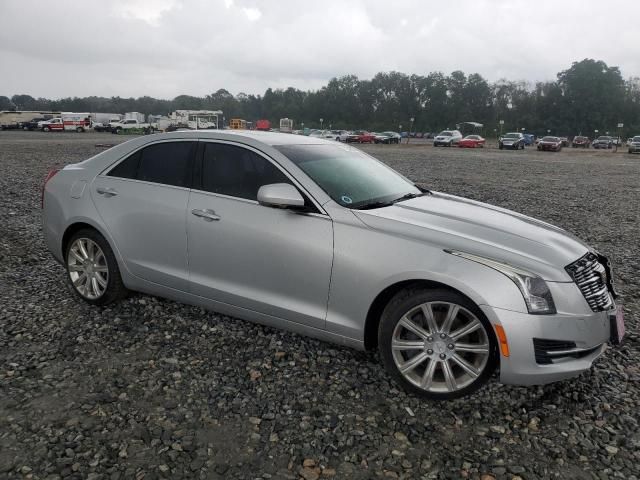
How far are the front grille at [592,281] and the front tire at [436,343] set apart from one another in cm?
65

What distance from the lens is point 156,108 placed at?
142125 mm

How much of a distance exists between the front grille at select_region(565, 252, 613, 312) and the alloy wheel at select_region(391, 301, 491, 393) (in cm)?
68

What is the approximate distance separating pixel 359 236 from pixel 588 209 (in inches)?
376

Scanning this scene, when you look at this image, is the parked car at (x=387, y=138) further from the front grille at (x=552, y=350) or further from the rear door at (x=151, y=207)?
the front grille at (x=552, y=350)

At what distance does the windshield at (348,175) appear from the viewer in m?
3.69

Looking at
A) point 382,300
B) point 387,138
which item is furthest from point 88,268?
point 387,138

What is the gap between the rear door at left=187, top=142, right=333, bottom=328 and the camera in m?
3.44

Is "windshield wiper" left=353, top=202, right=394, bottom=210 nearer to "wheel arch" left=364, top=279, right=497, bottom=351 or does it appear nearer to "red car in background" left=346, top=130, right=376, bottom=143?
"wheel arch" left=364, top=279, right=497, bottom=351

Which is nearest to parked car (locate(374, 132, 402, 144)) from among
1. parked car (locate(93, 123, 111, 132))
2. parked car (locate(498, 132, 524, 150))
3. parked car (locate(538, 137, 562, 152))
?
parked car (locate(498, 132, 524, 150))

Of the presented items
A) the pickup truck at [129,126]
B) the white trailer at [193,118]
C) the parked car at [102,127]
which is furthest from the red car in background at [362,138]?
the parked car at [102,127]

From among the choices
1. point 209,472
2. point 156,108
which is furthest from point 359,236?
point 156,108

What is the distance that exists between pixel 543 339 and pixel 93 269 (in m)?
3.67

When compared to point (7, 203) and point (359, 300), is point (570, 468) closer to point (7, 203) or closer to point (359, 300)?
point (359, 300)

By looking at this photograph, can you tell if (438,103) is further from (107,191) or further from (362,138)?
(107,191)
